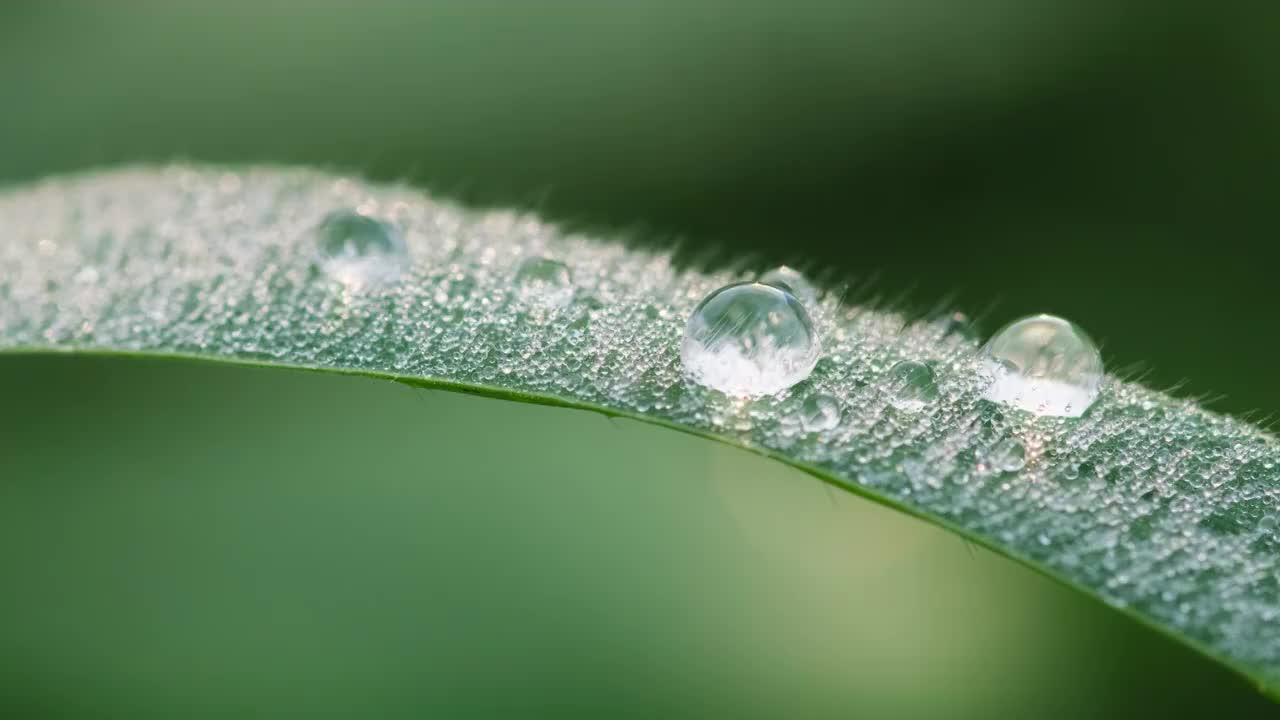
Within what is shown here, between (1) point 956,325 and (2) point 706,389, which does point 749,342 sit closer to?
(2) point 706,389

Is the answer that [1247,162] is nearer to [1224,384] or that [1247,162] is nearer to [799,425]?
[1224,384]

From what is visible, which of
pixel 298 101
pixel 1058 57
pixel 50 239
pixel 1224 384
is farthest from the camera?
pixel 298 101

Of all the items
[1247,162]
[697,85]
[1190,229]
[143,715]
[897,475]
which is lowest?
[897,475]

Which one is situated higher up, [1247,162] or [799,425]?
[1247,162]

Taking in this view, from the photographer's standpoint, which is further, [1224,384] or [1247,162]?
[1247,162]

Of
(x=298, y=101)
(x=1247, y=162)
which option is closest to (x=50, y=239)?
(x=298, y=101)

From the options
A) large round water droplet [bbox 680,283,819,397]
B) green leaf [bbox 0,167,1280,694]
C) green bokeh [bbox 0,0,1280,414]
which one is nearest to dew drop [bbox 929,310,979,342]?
green leaf [bbox 0,167,1280,694]

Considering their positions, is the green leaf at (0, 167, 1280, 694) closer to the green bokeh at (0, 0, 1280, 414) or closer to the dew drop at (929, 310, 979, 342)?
the dew drop at (929, 310, 979, 342)

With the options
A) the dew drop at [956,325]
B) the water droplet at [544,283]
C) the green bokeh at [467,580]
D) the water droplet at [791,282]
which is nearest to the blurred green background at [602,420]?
the green bokeh at [467,580]
